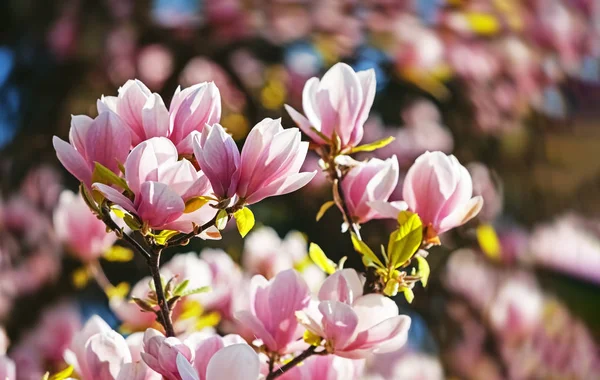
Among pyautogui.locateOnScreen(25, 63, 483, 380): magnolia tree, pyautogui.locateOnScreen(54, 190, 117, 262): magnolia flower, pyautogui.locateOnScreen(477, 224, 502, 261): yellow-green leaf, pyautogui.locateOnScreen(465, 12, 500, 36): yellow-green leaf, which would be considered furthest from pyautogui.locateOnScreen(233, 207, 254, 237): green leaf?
pyautogui.locateOnScreen(465, 12, 500, 36): yellow-green leaf

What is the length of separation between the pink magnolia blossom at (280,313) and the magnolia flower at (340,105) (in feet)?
0.27

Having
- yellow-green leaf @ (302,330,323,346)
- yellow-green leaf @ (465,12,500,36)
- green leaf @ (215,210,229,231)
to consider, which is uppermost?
green leaf @ (215,210,229,231)

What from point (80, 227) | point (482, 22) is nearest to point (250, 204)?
point (80, 227)

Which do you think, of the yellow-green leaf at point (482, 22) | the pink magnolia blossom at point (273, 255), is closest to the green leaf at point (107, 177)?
the pink magnolia blossom at point (273, 255)

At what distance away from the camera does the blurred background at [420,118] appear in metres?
0.98

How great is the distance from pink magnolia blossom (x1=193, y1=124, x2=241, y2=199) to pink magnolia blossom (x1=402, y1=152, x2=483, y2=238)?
0.11m

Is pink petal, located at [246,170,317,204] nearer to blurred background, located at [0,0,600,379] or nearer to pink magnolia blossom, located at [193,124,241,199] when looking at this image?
pink magnolia blossom, located at [193,124,241,199]

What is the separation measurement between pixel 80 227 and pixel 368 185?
24 centimetres

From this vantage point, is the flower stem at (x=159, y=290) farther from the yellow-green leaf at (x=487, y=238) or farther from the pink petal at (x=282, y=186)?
the yellow-green leaf at (x=487, y=238)

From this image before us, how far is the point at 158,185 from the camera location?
26 cm

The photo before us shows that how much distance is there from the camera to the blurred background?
98 cm

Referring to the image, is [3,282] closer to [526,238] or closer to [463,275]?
[463,275]

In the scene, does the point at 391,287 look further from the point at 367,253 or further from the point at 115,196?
the point at 115,196

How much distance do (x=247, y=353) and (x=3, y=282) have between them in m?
0.83
